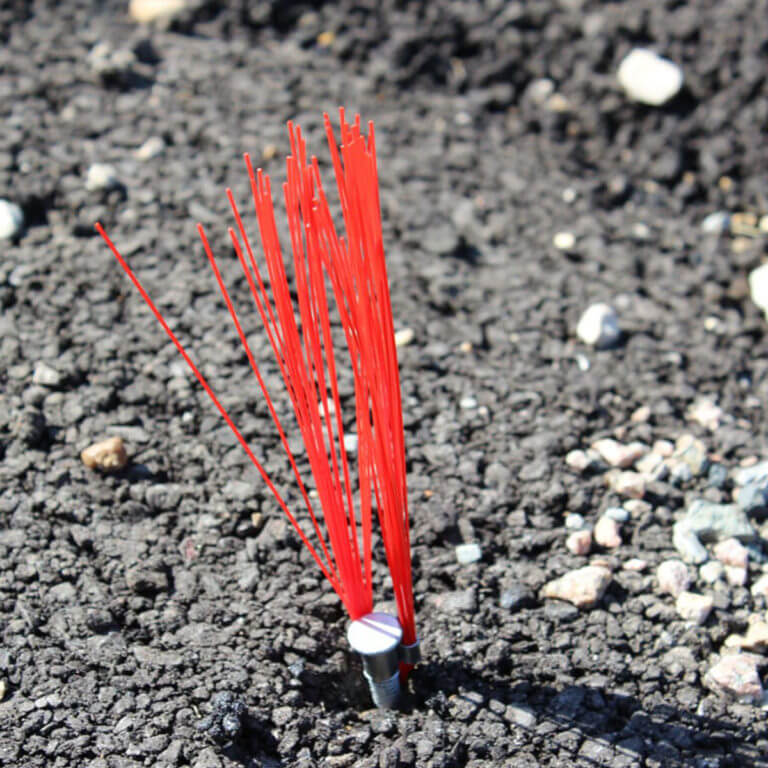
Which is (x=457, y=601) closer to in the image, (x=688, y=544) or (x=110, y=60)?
(x=688, y=544)

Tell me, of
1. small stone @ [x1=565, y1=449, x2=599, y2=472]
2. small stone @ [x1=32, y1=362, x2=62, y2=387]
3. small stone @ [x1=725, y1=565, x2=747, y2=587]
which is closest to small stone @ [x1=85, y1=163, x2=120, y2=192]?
small stone @ [x1=32, y1=362, x2=62, y2=387]

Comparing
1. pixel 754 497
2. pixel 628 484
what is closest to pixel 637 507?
pixel 628 484

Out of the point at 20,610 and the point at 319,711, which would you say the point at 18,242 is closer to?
the point at 20,610

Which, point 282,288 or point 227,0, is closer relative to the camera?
point 282,288

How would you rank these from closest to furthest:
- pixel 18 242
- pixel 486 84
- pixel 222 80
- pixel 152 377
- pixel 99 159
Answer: pixel 152 377 < pixel 18 242 < pixel 99 159 < pixel 222 80 < pixel 486 84

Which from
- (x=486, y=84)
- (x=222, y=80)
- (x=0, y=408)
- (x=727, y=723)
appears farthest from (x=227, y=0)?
(x=727, y=723)
